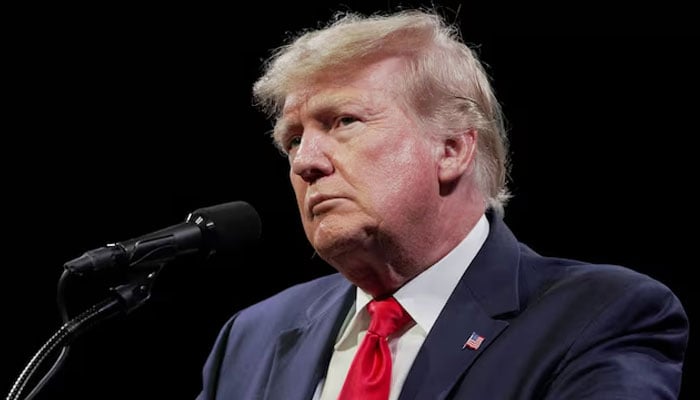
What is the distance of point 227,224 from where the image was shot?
2.32m

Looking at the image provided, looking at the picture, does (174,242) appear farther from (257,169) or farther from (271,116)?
(257,169)

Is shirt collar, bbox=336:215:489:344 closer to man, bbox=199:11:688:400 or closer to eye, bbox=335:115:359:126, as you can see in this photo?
man, bbox=199:11:688:400

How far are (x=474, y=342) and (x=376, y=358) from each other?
0.29 meters

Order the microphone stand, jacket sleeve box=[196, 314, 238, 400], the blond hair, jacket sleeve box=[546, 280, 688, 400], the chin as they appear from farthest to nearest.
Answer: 1. jacket sleeve box=[196, 314, 238, 400]
2. the blond hair
3. the chin
4. jacket sleeve box=[546, 280, 688, 400]
5. the microphone stand

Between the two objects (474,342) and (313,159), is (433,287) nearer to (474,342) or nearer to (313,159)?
(474,342)

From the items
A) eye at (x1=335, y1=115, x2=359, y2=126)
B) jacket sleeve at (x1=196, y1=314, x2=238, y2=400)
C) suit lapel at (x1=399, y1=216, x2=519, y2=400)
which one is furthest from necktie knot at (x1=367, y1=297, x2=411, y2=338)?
jacket sleeve at (x1=196, y1=314, x2=238, y2=400)

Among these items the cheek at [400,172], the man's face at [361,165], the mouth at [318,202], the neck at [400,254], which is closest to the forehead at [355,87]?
the man's face at [361,165]

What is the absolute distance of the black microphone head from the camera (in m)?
2.27

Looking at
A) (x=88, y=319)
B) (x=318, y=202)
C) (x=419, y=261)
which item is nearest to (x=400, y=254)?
(x=419, y=261)

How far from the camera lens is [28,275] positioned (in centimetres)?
408

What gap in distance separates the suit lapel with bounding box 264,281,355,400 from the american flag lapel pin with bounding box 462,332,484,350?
0.51m

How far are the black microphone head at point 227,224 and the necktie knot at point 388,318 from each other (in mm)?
460

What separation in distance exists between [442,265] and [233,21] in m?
1.89

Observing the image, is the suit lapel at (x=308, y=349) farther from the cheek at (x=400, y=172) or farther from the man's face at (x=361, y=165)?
the cheek at (x=400, y=172)
